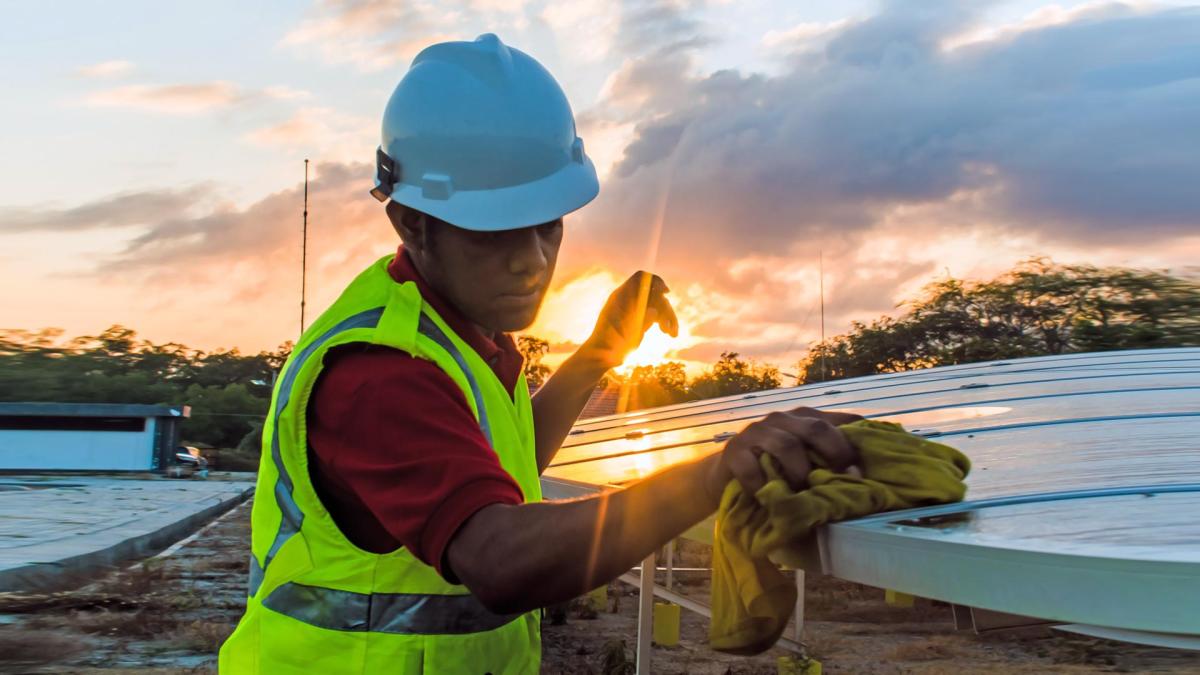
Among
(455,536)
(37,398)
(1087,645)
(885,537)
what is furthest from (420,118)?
(37,398)

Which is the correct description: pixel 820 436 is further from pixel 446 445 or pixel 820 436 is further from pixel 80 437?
pixel 80 437

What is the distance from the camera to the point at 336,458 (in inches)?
70.3

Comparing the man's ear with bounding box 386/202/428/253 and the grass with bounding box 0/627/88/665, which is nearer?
the man's ear with bounding box 386/202/428/253

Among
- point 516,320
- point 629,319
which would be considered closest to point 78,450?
point 629,319

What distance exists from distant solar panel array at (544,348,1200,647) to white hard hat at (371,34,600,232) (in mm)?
Result: 845

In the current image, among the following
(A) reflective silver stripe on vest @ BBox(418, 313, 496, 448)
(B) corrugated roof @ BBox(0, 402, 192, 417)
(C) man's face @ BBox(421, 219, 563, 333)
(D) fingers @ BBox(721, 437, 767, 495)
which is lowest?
(D) fingers @ BBox(721, 437, 767, 495)

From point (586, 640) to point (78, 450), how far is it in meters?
34.5

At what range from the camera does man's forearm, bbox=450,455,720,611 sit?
1.61 m

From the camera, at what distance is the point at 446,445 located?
1.66 m

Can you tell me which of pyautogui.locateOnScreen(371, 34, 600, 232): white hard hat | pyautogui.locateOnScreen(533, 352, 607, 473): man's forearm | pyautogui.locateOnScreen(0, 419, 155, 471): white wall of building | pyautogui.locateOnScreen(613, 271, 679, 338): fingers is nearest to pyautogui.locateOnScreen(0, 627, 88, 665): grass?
pyautogui.locateOnScreen(533, 352, 607, 473): man's forearm

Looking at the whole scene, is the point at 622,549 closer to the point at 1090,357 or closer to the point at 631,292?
the point at 631,292

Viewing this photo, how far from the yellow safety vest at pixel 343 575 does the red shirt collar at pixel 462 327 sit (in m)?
0.07

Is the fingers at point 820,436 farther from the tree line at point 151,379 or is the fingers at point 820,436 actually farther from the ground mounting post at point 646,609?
the tree line at point 151,379

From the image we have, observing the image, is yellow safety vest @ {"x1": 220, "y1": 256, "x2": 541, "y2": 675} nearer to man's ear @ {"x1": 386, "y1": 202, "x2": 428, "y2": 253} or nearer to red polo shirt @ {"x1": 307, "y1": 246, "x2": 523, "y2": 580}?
red polo shirt @ {"x1": 307, "y1": 246, "x2": 523, "y2": 580}
